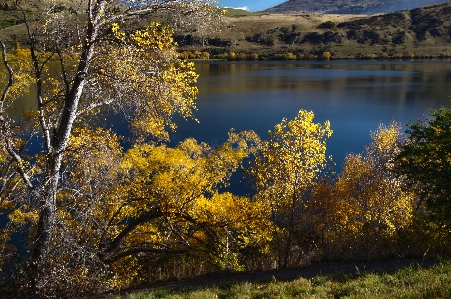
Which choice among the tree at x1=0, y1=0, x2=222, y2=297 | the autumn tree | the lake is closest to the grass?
the tree at x1=0, y1=0, x2=222, y2=297

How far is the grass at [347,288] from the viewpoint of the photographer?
594 centimetres

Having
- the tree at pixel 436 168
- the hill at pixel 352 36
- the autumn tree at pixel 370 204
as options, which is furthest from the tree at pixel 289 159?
the hill at pixel 352 36

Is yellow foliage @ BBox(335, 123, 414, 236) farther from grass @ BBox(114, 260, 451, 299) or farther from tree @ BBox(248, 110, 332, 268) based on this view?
grass @ BBox(114, 260, 451, 299)

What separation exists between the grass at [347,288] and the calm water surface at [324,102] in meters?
26.7

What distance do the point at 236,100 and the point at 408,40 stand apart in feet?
402

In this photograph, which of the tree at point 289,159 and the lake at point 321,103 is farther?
the lake at point 321,103

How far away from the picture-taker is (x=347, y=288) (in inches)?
268

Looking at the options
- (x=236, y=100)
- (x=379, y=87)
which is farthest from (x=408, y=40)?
(x=236, y=100)

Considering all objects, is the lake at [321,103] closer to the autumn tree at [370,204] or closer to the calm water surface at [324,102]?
the calm water surface at [324,102]

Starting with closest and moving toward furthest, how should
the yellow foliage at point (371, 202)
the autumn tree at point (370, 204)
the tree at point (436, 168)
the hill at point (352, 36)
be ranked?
→ the tree at point (436, 168) < the autumn tree at point (370, 204) < the yellow foliage at point (371, 202) < the hill at point (352, 36)

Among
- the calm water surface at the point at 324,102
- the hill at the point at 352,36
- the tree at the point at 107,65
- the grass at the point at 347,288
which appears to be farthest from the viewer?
the hill at the point at 352,36

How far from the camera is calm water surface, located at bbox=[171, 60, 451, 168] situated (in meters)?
39.4

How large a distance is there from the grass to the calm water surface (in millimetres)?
26730

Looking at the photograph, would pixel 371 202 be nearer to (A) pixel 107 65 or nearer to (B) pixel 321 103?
(A) pixel 107 65
